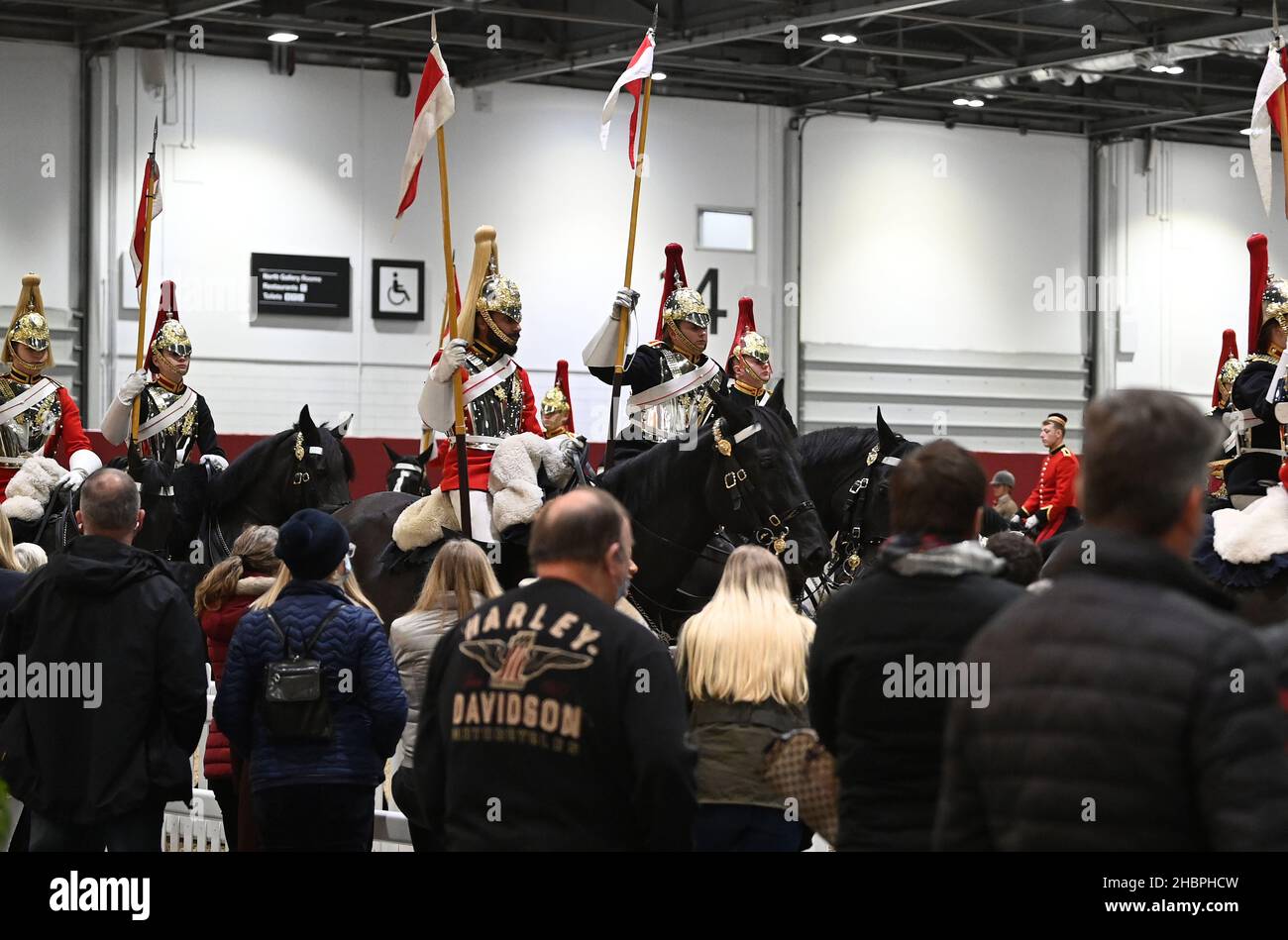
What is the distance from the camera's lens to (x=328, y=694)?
5.19m

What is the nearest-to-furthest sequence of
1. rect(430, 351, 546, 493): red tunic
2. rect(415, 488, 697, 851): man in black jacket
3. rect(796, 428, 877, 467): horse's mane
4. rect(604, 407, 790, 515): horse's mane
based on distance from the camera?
1. rect(415, 488, 697, 851): man in black jacket
2. rect(604, 407, 790, 515): horse's mane
3. rect(430, 351, 546, 493): red tunic
4. rect(796, 428, 877, 467): horse's mane

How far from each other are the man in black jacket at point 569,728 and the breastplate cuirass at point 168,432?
26.2ft

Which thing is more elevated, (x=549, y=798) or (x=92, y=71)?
(x=92, y=71)

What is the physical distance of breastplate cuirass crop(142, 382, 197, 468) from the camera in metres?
11.3

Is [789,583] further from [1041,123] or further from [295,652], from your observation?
[1041,123]

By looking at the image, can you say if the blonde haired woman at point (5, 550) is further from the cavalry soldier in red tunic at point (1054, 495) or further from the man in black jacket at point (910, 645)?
the cavalry soldier in red tunic at point (1054, 495)

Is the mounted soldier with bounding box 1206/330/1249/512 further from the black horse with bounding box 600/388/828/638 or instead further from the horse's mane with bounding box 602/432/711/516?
the horse's mane with bounding box 602/432/711/516

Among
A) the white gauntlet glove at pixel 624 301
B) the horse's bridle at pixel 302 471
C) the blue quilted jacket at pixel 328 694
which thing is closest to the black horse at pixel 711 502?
the white gauntlet glove at pixel 624 301

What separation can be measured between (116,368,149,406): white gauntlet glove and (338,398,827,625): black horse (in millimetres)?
3413

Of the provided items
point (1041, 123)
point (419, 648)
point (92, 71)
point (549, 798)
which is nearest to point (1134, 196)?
point (1041, 123)

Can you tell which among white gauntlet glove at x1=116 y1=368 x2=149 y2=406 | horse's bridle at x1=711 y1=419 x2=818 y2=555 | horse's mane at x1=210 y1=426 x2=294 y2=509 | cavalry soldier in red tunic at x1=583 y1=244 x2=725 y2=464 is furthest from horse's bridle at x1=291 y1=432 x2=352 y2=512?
horse's bridle at x1=711 y1=419 x2=818 y2=555

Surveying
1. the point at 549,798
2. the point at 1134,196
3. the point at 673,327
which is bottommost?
the point at 549,798

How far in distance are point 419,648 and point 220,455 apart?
5.82 metres
